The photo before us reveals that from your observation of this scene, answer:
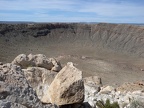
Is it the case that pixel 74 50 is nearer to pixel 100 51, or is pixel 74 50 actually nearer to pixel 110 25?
pixel 100 51

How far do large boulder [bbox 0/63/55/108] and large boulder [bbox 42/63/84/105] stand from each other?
3.19 metres

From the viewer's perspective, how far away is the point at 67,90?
809 centimetres

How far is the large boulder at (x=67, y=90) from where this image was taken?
26.5 feet

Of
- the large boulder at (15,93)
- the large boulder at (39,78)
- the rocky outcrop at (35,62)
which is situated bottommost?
the rocky outcrop at (35,62)

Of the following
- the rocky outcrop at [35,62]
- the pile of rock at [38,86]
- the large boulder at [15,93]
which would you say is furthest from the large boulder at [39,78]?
the large boulder at [15,93]

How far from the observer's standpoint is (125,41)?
102812mm

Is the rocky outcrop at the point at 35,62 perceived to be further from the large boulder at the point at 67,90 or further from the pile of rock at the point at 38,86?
the large boulder at the point at 67,90

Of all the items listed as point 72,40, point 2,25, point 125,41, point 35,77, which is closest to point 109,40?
point 125,41

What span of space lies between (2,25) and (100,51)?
30.1 m

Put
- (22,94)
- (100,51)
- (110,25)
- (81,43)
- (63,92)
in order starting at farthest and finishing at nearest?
(110,25)
(81,43)
(100,51)
(63,92)
(22,94)

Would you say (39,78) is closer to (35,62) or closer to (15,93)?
(35,62)

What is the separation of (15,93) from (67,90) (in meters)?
3.76

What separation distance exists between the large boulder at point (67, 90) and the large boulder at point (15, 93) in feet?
10.5

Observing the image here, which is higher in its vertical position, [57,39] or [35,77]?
[35,77]
